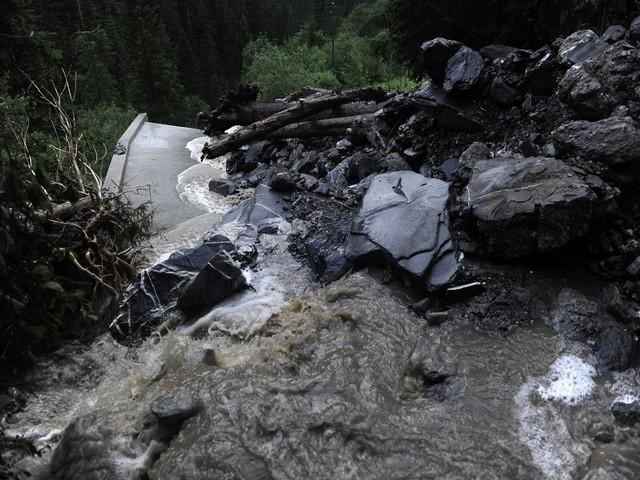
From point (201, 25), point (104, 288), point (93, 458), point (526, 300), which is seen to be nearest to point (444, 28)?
point (526, 300)

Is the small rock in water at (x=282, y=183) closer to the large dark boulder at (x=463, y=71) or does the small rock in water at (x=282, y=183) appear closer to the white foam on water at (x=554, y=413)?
the large dark boulder at (x=463, y=71)

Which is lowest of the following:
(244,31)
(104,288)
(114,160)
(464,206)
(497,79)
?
(244,31)

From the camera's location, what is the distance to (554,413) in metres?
3.91

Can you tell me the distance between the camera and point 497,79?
7129 millimetres

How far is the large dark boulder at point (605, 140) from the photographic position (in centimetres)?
499

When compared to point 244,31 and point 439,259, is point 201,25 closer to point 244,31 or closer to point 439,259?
point 244,31

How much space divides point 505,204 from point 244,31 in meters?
48.1

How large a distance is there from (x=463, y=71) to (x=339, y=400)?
5340 millimetres

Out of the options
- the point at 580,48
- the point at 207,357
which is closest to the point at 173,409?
the point at 207,357

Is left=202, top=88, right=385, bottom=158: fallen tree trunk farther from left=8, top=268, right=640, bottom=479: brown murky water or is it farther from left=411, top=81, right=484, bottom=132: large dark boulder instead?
left=8, top=268, right=640, bottom=479: brown murky water

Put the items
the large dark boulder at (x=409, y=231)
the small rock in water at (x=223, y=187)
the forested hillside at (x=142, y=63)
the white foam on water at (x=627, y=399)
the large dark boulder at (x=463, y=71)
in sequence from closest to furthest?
the white foam on water at (x=627, y=399) → the forested hillside at (x=142, y=63) → the large dark boulder at (x=409, y=231) → the large dark boulder at (x=463, y=71) → the small rock in water at (x=223, y=187)

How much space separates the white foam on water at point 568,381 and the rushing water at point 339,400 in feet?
0.04

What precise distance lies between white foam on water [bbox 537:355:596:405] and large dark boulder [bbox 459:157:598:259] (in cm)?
120

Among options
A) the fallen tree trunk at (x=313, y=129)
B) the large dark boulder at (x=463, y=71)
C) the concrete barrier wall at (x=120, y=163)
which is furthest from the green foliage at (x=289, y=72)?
the large dark boulder at (x=463, y=71)
